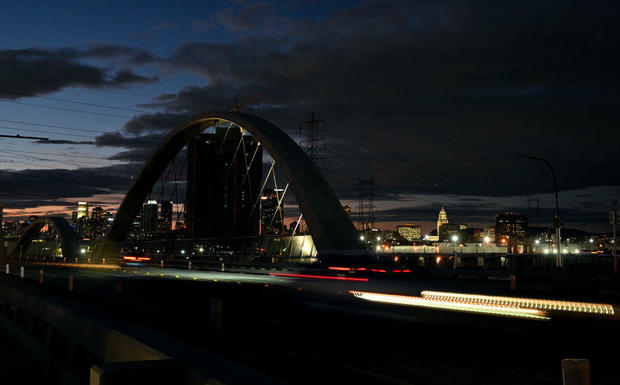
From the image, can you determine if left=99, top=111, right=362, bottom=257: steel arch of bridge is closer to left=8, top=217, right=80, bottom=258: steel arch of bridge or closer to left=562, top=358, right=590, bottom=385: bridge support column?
left=562, top=358, right=590, bottom=385: bridge support column

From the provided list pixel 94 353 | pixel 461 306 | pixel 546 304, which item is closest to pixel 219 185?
pixel 461 306

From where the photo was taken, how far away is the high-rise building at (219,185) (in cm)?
7438

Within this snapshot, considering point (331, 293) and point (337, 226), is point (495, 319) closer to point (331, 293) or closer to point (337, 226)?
point (331, 293)

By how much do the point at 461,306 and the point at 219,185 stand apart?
84374 mm

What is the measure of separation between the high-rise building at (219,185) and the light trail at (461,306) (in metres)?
47.8

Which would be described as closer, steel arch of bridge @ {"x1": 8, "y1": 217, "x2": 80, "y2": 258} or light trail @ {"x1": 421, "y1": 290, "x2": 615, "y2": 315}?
light trail @ {"x1": 421, "y1": 290, "x2": 615, "y2": 315}

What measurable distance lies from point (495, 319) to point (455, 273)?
2322 cm

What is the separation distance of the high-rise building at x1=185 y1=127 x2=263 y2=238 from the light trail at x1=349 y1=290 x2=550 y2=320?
47.8 m

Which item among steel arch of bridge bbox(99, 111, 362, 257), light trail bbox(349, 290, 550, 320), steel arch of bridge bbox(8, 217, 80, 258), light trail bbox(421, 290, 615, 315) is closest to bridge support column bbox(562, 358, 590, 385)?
light trail bbox(349, 290, 550, 320)

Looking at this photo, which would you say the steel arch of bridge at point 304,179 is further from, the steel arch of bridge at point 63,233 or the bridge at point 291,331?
the steel arch of bridge at point 63,233

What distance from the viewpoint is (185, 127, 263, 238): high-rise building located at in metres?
74.4

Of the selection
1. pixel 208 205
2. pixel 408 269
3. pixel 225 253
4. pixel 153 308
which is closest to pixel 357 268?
pixel 408 269

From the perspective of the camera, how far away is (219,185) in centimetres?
10012

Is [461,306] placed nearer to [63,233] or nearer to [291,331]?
[291,331]
